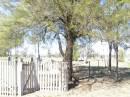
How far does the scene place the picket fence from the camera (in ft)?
50.8

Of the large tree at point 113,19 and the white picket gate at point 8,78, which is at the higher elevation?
the large tree at point 113,19

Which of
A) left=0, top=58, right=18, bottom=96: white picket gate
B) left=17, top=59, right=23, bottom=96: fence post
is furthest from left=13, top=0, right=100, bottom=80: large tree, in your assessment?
left=0, top=58, right=18, bottom=96: white picket gate

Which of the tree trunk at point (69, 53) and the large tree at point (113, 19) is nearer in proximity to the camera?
the large tree at point (113, 19)

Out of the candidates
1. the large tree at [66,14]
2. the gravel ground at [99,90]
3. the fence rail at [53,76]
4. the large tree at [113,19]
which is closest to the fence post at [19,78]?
the gravel ground at [99,90]

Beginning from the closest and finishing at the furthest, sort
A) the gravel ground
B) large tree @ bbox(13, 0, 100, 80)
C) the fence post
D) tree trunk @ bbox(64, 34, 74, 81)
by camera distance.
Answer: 1. the gravel ground
2. large tree @ bbox(13, 0, 100, 80)
3. the fence post
4. tree trunk @ bbox(64, 34, 74, 81)

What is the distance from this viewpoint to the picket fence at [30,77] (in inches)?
609

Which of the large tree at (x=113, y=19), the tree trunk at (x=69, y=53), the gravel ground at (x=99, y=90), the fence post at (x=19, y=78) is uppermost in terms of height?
the large tree at (x=113, y=19)

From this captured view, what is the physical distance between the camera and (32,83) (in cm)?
1617

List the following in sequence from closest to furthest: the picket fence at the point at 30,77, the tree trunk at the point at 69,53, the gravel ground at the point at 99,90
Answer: the gravel ground at the point at 99,90 → the picket fence at the point at 30,77 → the tree trunk at the point at 69,53

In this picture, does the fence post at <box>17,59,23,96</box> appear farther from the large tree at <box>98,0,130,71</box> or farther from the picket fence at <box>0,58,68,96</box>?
the large tree at <box>98,0,130,71</box>

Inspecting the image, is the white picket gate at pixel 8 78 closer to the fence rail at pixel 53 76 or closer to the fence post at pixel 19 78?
the fence post at pixel 19 78

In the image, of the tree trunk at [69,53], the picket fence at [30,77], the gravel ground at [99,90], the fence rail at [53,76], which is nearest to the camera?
the gravel ground at [99,90]

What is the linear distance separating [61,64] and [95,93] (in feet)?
8.71

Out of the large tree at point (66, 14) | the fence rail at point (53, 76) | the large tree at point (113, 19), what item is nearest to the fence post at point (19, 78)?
the fence rail at point (53, 76)
